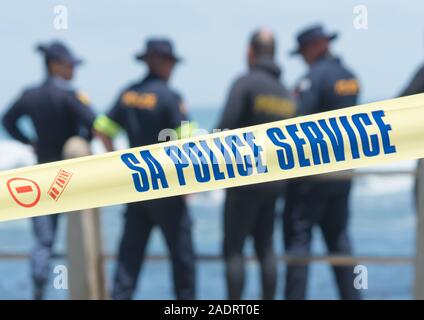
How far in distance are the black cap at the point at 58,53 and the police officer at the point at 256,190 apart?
3.70ft

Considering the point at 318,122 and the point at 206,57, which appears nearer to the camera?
Result: the point at 318,122

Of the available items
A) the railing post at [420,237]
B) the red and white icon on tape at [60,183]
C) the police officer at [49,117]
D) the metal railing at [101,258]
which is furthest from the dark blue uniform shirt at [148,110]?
the railing post at [420,237]

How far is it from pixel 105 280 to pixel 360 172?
158cm

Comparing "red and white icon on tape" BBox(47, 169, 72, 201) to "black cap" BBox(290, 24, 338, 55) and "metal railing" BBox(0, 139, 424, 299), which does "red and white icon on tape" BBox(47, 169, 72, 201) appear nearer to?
"metal railing" BBox(0, 139, 424, 299)

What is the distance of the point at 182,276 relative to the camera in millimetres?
5309

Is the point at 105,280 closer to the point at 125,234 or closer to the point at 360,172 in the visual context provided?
the point at 125,234

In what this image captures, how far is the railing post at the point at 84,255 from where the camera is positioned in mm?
5250

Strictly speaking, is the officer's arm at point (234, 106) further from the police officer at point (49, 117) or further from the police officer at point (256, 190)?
the police officer at point (49, 117)

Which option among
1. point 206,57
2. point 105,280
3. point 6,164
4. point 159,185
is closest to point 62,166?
point 159,185

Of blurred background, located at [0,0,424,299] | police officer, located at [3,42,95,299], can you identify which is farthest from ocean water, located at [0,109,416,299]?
police officer, located at [3,42,95,299]

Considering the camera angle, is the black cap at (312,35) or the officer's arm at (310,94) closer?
the officer's arm at (310,94)

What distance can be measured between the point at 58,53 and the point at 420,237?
241 centimetres

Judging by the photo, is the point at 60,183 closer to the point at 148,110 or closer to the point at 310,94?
the point at 148,110

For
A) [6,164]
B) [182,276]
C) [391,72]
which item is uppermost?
[391,72]
